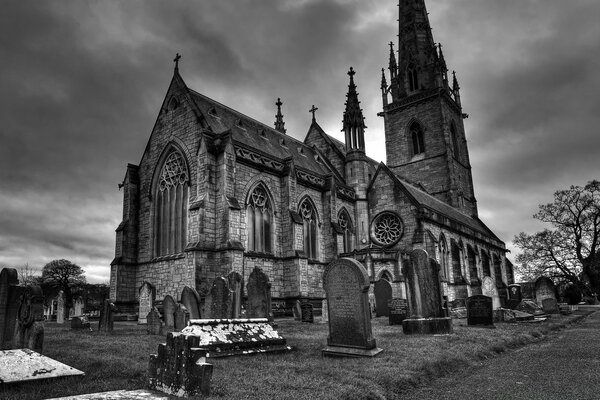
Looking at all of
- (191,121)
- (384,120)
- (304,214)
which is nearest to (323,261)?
(304,214)

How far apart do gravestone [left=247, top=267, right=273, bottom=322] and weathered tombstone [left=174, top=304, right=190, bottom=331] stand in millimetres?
2046

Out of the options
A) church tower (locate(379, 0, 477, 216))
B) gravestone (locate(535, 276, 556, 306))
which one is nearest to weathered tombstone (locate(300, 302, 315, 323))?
gravestone (locate(535, 276, 556, 306))

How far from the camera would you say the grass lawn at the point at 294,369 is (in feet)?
16.9

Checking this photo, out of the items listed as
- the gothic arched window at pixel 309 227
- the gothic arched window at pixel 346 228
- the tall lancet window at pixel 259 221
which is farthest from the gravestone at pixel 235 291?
the gothic arched window at pixel 346 228

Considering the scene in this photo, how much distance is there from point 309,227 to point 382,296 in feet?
22.5

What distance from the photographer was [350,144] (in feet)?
101

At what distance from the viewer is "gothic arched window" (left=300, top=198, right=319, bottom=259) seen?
958 inches

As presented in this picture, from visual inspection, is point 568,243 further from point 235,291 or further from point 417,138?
point 235,291

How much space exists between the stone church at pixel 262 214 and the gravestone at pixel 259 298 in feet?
16.8

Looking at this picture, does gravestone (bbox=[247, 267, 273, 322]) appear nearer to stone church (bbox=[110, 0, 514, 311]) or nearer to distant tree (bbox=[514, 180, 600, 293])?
stone church (bbox=[110, 0, 514, 311])

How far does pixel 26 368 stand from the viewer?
16.7ft

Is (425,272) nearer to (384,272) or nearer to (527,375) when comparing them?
(527,375)

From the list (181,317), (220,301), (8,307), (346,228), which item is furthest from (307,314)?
(346,228)

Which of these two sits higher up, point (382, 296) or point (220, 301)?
point (220, 301)
